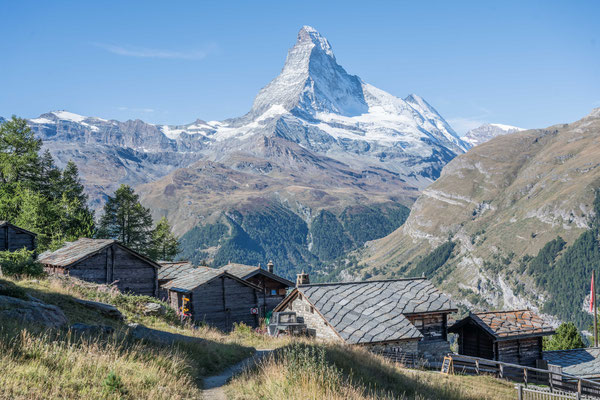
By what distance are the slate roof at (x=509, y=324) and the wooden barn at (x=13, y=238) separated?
3576cm

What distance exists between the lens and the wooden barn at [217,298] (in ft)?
131

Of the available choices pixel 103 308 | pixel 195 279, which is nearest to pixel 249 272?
pixel 195 279

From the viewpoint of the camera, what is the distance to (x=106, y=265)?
36500 mm

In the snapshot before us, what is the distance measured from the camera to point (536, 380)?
35.1 m

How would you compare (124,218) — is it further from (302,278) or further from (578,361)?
(578,361)

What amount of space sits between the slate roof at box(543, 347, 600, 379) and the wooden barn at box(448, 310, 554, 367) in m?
1.67

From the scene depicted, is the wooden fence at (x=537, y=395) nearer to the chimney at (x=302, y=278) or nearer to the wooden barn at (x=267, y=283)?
the chimney at (x=302, y=278)

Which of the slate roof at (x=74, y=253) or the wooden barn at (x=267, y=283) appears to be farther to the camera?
the wooden barn at (x=267, y=283)

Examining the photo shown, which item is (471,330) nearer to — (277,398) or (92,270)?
(92,270)

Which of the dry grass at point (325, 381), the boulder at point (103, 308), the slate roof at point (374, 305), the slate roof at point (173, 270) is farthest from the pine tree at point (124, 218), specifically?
the dry grass at point (325, 381)

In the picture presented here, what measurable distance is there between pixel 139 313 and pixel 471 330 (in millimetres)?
27950

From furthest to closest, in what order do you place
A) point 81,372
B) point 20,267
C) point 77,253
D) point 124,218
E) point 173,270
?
point 124,218
point 173,270
point 77,253
point 20,267
point 81,372

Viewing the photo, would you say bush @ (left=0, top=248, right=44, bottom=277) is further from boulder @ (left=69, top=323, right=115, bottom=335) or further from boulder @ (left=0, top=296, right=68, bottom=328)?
boulder @ (left=69, top=323, right=115, bottom=335)

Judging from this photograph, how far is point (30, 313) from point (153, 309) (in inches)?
482
